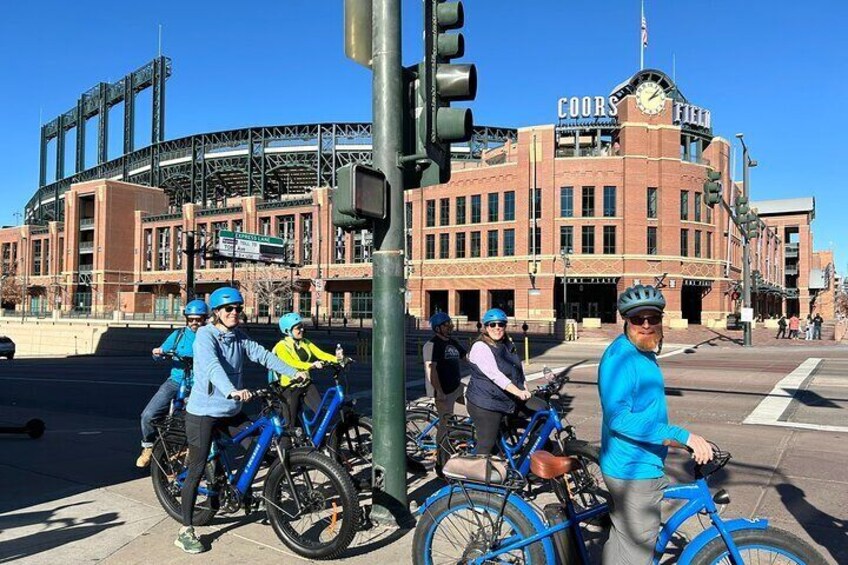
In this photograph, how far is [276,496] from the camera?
4.63 metres

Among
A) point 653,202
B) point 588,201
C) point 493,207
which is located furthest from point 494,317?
point 493,207

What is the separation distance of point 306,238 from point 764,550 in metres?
70.9

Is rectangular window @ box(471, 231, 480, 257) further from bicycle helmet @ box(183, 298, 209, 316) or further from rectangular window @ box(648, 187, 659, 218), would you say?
bicycle helmet @ box(183, 298, 209, 316)

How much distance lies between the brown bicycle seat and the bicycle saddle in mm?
251

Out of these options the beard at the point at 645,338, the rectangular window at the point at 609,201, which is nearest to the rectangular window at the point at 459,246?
the rectangular window at the point at 609,201

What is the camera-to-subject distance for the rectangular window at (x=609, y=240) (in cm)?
5388

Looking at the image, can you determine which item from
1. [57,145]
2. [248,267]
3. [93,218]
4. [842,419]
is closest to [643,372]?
[842,419]

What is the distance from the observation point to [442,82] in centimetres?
508

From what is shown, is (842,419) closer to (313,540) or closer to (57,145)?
(313,540)

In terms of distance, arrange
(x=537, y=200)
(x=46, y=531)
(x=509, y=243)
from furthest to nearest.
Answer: (x=509, y=243), (x=537, y=200), (x=46, y=531)

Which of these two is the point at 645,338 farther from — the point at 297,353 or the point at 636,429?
the point at 297,353

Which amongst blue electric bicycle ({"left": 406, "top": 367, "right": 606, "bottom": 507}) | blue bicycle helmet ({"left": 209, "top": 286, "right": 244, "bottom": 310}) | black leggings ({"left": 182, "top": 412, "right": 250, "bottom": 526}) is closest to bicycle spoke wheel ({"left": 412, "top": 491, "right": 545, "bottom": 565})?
blue electric bicycle ({"left": 406, "top": 367, "right": 606, "bottom": 507})

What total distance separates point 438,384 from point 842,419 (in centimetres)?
769

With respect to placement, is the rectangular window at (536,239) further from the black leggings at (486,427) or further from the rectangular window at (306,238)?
the black leggings at (486,427)
